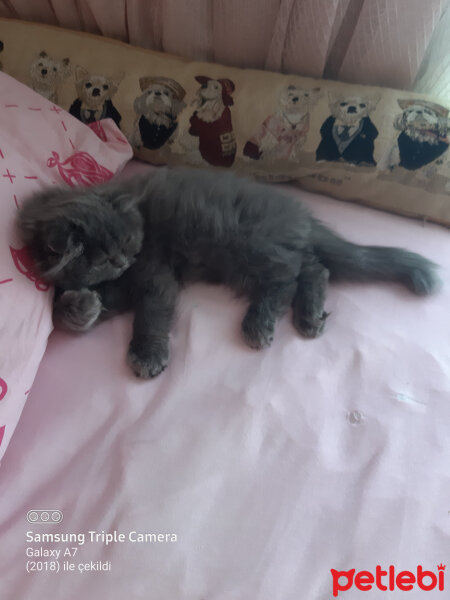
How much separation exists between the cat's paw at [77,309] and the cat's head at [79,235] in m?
0.04

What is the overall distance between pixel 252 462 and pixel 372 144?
A: 2.75 feet

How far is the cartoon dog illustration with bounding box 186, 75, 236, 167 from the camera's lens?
120 cm

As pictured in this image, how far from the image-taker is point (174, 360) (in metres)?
0.94

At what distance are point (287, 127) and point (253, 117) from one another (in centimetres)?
10

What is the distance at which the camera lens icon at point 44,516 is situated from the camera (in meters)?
0.72

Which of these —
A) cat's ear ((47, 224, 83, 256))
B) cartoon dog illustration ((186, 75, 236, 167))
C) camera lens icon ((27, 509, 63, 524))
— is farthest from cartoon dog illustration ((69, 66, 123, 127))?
camera lens icon ((27, 509, 63, 524))

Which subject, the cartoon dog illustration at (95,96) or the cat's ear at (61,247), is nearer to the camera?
the cat's ear at (61,247)

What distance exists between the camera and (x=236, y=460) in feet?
2.51

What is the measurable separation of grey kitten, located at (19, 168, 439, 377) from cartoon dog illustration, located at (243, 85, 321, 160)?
142 mm

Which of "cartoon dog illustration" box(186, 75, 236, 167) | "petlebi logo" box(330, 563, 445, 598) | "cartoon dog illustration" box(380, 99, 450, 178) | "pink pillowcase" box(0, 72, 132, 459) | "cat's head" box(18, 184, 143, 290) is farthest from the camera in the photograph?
"cartoon dog illustration" box(186, 75, 236, 167)

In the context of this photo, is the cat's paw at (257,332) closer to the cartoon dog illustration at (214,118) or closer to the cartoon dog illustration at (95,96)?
the cartoon dog illustration at (214,118)

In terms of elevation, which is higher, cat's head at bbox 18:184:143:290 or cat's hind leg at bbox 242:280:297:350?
cat's head at bbox 18:184:143:290

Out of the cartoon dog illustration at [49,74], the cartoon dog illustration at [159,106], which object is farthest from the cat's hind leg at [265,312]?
the cartoon dog illustration at [49,74]

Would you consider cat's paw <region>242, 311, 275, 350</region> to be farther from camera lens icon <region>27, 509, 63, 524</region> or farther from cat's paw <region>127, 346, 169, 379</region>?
camera lens icon <region>27, 509, 63, 524</region>
